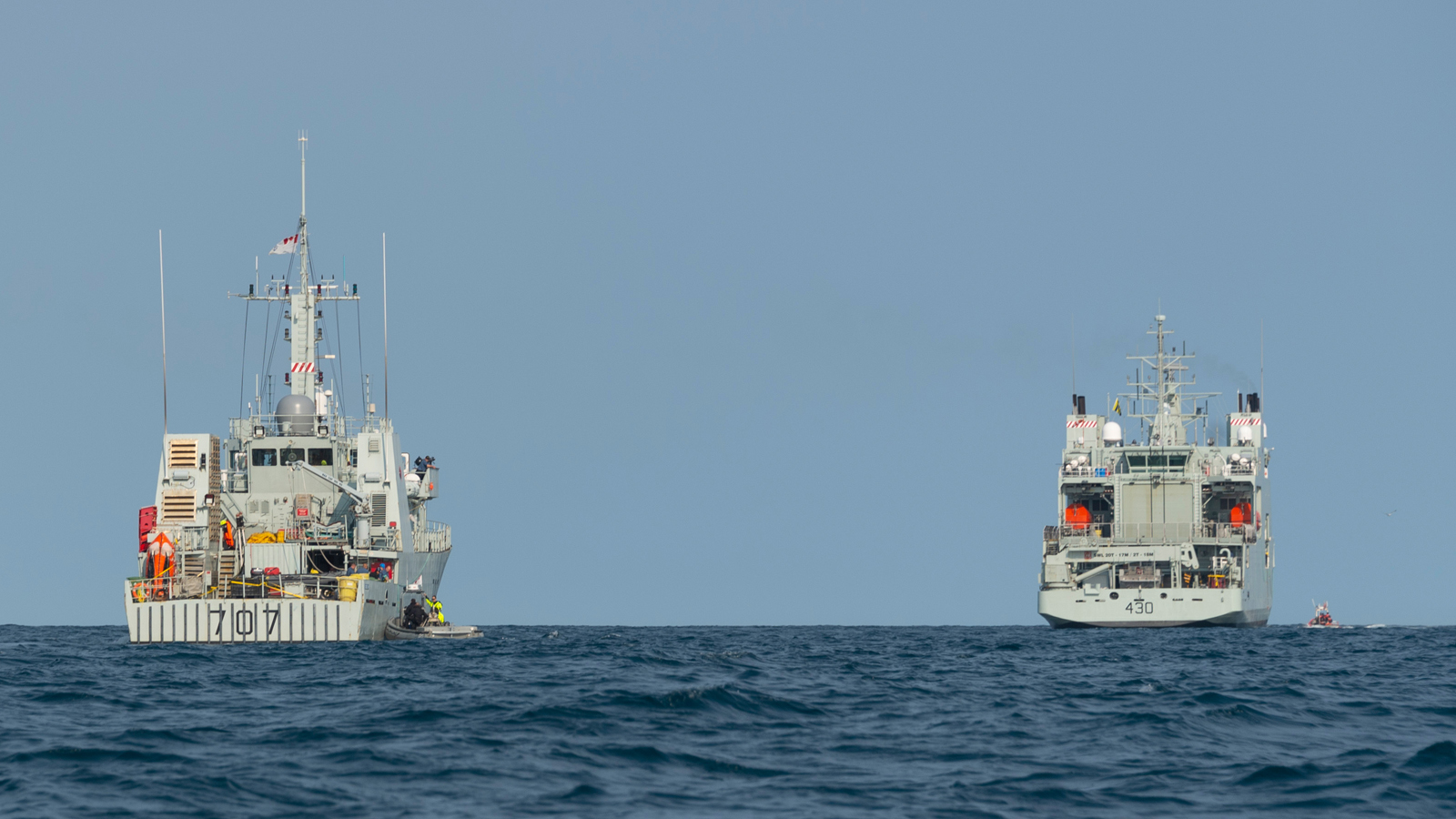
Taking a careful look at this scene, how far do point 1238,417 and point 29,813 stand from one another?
9391 cm

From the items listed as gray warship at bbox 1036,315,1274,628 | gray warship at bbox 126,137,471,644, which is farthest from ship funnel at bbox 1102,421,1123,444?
gray warship at bbox 126,137,471,644

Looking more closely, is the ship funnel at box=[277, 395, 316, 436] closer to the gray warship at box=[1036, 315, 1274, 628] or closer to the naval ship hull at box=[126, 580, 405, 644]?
the naval ship hull at box=[126, 580, 405, 644]

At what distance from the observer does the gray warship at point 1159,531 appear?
305ft

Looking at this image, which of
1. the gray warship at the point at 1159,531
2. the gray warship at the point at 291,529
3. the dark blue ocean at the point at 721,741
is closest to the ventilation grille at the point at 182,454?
the gray warship at the point at 291,529

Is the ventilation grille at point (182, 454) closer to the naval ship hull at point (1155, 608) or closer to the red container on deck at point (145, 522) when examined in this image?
the red container on deck at point (145, 522)

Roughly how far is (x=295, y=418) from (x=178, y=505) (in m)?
8.33

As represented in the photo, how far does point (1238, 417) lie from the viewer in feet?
338

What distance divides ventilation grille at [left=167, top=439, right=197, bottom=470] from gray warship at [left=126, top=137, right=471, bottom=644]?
0.05 meters

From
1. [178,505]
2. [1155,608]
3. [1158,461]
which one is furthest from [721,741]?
[1158,461]

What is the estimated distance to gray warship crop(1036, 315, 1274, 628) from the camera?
9294 centimetres

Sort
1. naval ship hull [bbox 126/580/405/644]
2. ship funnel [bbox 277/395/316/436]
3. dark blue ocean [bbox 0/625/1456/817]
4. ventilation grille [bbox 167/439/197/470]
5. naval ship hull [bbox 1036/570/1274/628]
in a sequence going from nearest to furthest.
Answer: dark blue ocean [bbox 0/625/1456/817], naval ship hull [bbox 126/580/405/644], ventilation grille [bbox 167/439/197/470], ship funnel [bbox 277/395/316/436], naval ship hull [bbox 1036/570/1274/628]

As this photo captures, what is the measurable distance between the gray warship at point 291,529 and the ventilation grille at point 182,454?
5 cm

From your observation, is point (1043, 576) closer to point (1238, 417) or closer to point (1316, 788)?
point (1238, 417)

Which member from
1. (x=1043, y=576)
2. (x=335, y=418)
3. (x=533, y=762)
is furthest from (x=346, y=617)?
(x=1043, y=576)
